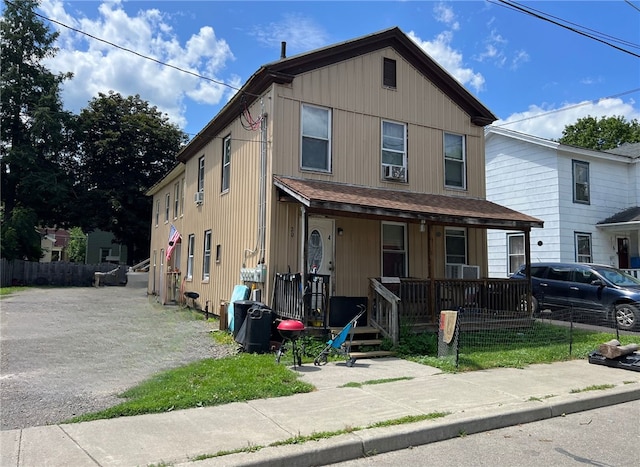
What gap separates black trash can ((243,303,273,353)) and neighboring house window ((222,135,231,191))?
6.11 meters

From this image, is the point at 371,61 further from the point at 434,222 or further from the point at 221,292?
the point at 221,292

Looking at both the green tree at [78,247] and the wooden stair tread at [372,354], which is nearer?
the wooden stair tread at [372,354]

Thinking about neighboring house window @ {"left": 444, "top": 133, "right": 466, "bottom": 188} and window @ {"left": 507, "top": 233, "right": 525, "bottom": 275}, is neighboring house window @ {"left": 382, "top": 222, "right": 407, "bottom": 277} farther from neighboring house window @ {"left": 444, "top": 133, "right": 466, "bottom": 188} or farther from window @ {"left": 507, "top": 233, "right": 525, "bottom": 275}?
window @ {"left": 507, "top": 233, "right": 525, "bottom": 275}

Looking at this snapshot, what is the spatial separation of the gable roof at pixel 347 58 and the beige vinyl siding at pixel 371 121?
0.17 meters

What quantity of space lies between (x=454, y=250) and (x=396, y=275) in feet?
7.31

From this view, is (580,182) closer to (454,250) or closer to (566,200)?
(566,200)

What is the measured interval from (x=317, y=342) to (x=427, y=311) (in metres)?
2.90

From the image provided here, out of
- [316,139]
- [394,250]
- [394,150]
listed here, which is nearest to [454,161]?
[394,150]

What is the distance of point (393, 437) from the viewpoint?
4863 millimetres

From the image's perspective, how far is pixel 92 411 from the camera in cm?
546

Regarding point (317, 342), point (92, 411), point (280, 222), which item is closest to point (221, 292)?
point (280, 222)

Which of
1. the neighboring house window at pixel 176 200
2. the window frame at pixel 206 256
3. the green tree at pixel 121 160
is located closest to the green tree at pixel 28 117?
the green tree at pixel 121 160

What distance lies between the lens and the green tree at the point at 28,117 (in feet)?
105

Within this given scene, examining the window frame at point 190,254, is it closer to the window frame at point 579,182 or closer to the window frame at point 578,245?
the window frame at point 578,245
